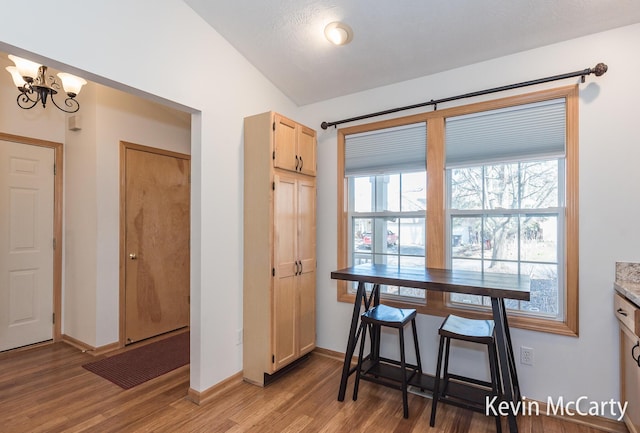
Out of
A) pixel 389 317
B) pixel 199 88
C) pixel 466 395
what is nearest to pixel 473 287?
pixel 389 317

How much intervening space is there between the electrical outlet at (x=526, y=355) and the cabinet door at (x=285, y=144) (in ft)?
7.23

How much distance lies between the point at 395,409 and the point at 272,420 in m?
0.85

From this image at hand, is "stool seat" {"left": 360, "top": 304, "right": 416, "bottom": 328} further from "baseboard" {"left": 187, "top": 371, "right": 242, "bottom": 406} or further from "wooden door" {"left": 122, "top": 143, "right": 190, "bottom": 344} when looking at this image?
"wooden door" {"left": 122, "top": 143, "right": 190, "bottom": 344}

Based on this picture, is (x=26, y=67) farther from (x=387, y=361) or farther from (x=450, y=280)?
(x=387, y=361)

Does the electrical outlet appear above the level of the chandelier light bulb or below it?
below

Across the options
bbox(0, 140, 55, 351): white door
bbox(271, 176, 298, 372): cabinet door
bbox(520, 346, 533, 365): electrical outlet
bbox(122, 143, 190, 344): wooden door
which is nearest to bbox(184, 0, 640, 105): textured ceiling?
bbox(271, 176, 298, 372): cabinet door

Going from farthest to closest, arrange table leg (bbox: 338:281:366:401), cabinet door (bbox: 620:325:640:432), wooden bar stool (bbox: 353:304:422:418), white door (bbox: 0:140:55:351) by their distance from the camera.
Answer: white door (bbox: 0:140:55:351)
table leg (bbox: 338:281:366:401)
wooden bar stool (bbox: 353:304:422:418)
cabinet door (bbox: 620:325:640:432)

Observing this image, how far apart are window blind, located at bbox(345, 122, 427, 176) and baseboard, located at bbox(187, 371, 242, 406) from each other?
2.08 meters

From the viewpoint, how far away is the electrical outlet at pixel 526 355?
227cm

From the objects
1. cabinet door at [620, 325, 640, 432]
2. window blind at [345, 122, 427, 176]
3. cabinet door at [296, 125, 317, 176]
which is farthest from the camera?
cabinet door at [296, 125, 317, 176]

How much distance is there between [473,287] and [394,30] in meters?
1.82

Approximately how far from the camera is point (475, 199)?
Result: 2557 millimetres

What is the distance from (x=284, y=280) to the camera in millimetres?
2691

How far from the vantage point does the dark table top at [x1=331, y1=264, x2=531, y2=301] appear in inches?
71.8
